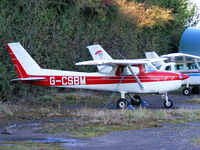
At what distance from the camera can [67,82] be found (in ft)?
58.8

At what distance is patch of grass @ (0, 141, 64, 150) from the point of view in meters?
8.97

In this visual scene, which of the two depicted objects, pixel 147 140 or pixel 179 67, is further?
pixel 179 67

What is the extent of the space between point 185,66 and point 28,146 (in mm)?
18839

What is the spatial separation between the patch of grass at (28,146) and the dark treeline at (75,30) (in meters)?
8.69

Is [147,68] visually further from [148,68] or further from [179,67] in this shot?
[179,67]

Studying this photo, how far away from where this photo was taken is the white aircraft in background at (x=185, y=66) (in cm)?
2650

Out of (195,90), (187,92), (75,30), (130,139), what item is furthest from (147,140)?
(195,90)

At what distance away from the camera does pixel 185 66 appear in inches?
1065

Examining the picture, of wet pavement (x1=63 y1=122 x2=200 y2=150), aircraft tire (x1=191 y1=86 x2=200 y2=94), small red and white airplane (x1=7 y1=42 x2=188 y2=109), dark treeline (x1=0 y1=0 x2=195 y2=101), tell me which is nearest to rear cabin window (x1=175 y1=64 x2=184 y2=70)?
aircraft tire (x1=191 y1=86 x2=200 y2=94)

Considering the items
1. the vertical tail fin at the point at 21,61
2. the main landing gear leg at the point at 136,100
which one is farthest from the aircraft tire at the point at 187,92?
the vertical tail fin at the point at 21,61

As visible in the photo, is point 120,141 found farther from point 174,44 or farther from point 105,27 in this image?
point 174,44

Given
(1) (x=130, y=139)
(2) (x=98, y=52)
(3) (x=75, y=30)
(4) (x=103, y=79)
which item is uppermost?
(3) (x=75, y=30)

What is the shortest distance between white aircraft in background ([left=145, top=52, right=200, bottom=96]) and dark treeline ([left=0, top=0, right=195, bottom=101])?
8.62 ft

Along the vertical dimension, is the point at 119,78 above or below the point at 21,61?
below
